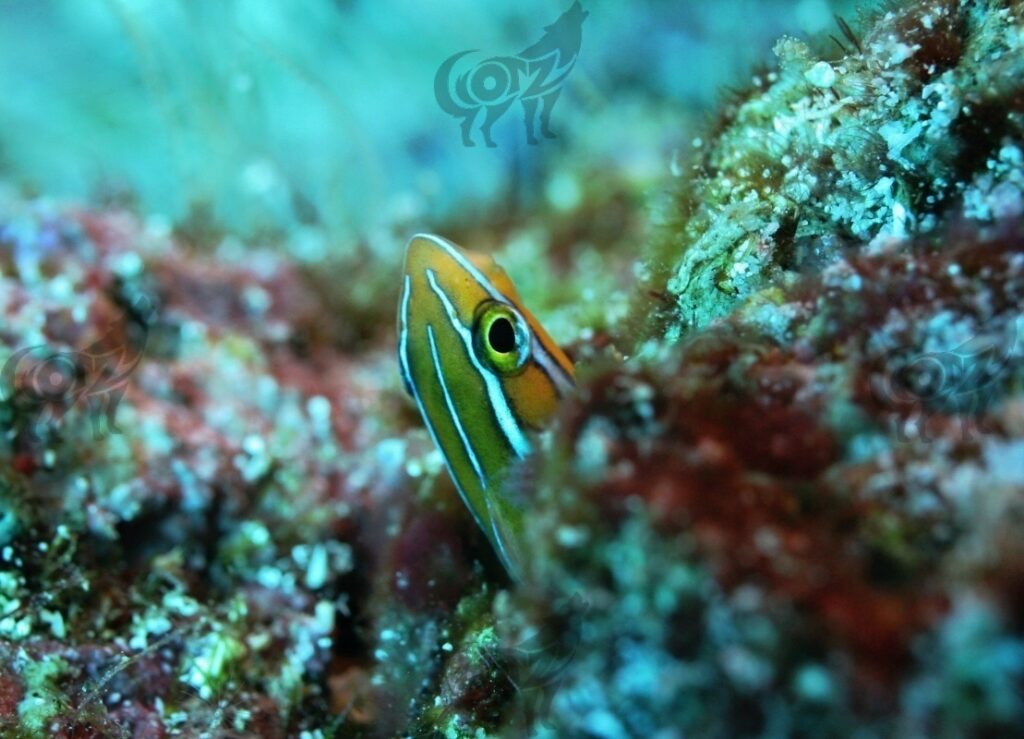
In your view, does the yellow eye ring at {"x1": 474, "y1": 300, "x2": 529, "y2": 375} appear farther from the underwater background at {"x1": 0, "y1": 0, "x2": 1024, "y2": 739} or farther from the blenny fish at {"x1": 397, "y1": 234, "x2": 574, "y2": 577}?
the underwater background at {"x1": 0, "y1": 0, "x2": 1024, "y2": 739}

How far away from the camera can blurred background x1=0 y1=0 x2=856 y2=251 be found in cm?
612

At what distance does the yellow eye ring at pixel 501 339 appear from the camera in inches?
89.7

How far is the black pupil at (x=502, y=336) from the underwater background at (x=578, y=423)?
0.33 m

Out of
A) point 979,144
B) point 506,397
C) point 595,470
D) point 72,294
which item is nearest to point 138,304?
point 72,294

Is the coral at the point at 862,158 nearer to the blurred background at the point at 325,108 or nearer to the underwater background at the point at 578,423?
the underwater background at the point at 578,423

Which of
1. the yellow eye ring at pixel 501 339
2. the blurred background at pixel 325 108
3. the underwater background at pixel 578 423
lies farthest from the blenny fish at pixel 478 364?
the blurred background at pixel 325 108

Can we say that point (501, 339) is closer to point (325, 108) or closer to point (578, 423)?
point (578, 423)

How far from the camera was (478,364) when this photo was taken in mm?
2311

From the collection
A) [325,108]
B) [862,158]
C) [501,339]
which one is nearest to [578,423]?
[501,339]

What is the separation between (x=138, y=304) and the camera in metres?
4.11

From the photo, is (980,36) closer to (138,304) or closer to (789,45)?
(789,45)

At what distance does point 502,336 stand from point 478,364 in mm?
107

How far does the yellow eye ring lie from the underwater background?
32cm

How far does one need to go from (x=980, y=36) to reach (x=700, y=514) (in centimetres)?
165
